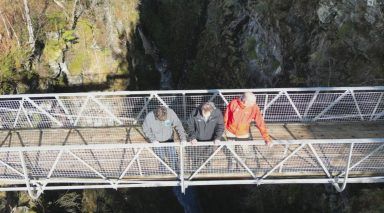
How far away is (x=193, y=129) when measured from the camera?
359 inches

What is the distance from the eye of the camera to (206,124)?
901cm

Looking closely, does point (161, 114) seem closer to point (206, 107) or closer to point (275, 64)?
point (206, 107)

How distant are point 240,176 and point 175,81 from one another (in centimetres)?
956

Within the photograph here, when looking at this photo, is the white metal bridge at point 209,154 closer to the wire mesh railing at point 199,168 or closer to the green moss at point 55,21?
the wire mesh railing at point 199,168

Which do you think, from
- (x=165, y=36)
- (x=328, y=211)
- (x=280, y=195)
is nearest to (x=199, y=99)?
(x=280, y=195)

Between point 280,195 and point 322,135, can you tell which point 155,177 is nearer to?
point 322,135

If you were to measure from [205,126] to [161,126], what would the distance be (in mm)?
926

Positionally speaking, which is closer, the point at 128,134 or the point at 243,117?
the point at 243,117

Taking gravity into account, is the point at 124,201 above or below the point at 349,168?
below

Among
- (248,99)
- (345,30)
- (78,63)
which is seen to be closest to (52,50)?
(78,63)

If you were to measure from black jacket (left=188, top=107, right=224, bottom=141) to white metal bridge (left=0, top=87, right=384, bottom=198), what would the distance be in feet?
0.85

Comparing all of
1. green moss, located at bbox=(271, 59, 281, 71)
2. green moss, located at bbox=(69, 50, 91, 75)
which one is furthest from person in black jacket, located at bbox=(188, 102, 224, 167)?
green moss, located at bbox=(69, 50, 91, 75)

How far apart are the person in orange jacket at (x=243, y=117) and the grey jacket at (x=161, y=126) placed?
1.06 metres

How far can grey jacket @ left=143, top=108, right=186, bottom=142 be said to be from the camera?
9.12 m
